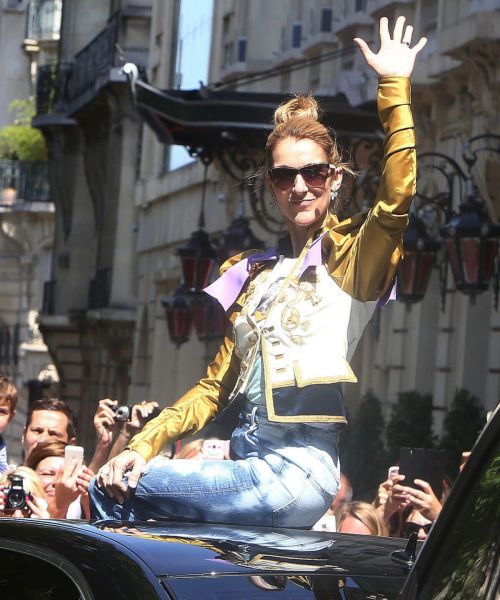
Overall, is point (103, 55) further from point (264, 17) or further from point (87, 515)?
point (87, 515)

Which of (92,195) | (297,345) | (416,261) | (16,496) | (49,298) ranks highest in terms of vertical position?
(92,195)

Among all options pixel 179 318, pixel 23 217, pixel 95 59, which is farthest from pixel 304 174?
pixel 23 217

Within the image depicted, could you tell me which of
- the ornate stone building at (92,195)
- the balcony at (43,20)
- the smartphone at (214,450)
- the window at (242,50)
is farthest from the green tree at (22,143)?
the smartphone at (214,450)

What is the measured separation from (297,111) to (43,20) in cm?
5430

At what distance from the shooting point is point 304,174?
4.71 metres

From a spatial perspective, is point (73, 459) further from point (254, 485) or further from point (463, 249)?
point (463, 249)

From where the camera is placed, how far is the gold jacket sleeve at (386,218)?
176 inches

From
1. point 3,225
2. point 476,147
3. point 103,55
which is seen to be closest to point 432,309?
point 476,147

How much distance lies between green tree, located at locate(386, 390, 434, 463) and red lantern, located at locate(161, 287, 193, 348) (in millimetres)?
3988

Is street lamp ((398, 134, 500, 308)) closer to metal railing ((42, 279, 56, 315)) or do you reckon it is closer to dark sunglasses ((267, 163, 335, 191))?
dark sunglasses ((267, 163, 335, 191))

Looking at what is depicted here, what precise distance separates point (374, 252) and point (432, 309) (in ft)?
43.3

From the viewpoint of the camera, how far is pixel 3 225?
5556 cm

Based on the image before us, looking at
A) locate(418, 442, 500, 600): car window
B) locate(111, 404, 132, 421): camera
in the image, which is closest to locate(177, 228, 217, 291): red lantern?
locate(111, 404, 132, 421): camera

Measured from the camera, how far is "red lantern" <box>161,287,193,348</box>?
65.9 feet
